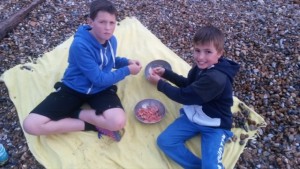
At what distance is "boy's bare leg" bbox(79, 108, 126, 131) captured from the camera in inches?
125

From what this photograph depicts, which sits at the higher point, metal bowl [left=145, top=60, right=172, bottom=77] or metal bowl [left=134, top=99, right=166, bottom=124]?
metal bowl [left=145, top=60, right=172, bottom=77]

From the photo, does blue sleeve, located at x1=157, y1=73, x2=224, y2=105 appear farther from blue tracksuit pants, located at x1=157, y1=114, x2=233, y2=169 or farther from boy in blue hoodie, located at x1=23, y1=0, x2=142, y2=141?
boy in blue hoodie, located at x1=23, y1=0, x2=142, y2=141

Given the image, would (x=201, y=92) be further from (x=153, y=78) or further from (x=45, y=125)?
(x=45, y=125)

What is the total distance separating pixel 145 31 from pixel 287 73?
1.77m

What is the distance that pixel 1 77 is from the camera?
3.87 meters

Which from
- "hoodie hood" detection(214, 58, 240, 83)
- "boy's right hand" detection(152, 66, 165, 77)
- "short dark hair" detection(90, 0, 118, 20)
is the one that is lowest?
"boy's right hand" detection(152, 66, 165, 77)

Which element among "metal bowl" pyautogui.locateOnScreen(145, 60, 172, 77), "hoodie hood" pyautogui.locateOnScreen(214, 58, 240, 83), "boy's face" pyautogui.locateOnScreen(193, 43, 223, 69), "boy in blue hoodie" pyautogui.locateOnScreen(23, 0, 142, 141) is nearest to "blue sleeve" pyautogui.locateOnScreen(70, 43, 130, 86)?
"boy in blue hoodie" pyautogui.locateOnScreen(23, 0, 142, 141)

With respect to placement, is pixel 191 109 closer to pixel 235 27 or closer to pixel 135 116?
pixel 135 116

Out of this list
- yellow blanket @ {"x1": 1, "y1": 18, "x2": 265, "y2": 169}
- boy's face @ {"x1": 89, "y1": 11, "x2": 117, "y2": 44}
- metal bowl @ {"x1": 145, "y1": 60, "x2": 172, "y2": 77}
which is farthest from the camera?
metal bowl @ {"x1": 145, "y1": 60, "x2": 172, "y2": 77}

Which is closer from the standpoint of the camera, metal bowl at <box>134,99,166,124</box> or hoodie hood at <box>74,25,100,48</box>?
hoodie hood at <box>74,25,100,48</box>

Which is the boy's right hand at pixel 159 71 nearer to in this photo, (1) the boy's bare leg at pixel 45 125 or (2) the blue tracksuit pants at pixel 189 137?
(2) the blue tracksuit pants at pixel 189 137

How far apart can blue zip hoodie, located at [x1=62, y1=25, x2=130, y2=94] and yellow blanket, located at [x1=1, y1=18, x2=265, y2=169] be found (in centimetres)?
43

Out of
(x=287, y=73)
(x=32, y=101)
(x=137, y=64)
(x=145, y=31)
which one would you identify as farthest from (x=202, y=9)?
(x=32, y=101)

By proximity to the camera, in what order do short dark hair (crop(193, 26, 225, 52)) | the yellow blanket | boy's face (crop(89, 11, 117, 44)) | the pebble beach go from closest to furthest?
1. short dark hair (crop(193, 26, 225, 52))
2. boy's face (crop(89, 11, 117, 44))
3. the yellow blanket
4. the pebble beach
